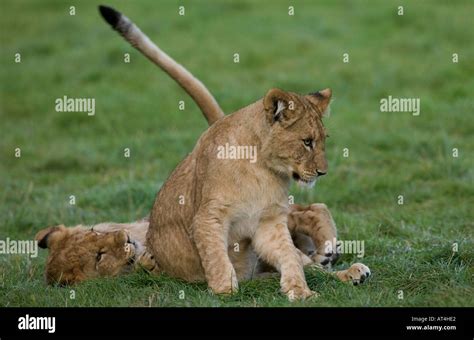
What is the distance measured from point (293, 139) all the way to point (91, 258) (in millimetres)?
1523

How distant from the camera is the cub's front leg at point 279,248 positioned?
19.0ft

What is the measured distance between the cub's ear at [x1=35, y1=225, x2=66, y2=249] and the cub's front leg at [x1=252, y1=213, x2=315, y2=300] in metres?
1.44

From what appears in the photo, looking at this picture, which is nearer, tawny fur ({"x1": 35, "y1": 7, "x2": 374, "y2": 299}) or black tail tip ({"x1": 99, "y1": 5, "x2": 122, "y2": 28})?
tawny fur ({"x1": 35, "y1": 7, "x2": 374, "y2": 299})

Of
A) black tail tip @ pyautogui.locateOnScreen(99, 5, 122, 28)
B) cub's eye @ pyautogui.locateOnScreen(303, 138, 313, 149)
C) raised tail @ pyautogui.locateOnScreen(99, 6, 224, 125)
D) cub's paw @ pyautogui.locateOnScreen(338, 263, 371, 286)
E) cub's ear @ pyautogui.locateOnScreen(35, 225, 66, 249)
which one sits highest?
black tail tip @ pyautogui.locateOnScreen(99, 5, 122, 28)

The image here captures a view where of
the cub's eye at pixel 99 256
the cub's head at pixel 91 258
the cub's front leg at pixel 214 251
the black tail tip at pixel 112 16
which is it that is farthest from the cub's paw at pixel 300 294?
the black tail tip at pixel 112 16

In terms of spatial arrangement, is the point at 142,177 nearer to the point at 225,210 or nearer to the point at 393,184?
the point at 393,184

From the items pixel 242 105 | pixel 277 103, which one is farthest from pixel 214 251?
pixel 242 105

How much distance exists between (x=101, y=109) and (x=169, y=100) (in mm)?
756

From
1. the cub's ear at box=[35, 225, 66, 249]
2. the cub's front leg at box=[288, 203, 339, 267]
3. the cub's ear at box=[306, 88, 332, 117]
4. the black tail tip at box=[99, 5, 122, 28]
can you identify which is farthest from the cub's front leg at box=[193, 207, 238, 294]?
the black tail tip at box=[99, 5, 122, 28]

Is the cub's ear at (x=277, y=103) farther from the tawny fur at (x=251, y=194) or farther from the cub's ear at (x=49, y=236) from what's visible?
the cub's ear at (x=49, y=236)

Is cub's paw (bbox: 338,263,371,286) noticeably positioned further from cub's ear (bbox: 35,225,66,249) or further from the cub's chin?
cub's ear (bbox: 35,225,66,249)

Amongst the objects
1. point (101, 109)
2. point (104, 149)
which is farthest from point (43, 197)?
point (101, 109)

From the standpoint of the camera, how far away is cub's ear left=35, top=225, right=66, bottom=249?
679cm

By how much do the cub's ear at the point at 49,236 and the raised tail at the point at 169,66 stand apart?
1169 millimetres
